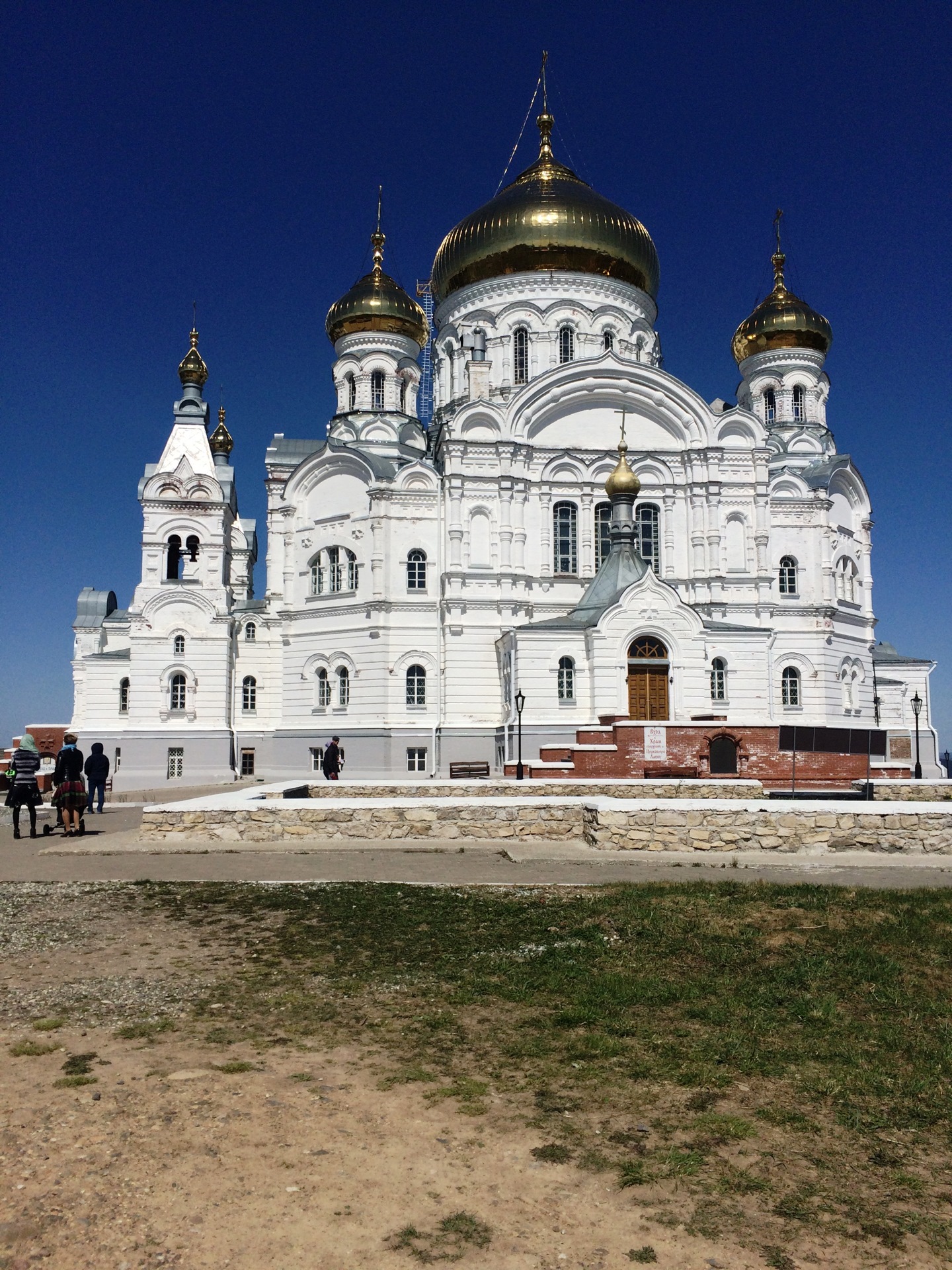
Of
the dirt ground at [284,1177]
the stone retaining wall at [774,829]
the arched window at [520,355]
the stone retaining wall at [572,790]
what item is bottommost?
the dirt ground at [284,1177]

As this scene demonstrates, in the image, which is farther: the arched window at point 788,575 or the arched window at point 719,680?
the arched window at point 788,575

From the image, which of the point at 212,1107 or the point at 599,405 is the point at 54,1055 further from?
the point at 599,405

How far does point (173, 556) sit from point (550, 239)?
17463mm

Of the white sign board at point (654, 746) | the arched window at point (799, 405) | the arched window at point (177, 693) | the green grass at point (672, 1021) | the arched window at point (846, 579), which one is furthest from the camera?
the arched window at point (799, 405)

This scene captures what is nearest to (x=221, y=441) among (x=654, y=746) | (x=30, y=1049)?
(x=654, y=746)

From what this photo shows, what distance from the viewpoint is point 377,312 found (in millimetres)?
35438

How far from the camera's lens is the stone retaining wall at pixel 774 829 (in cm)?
1178

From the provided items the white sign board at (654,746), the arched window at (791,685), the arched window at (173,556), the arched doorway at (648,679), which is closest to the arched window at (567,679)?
the arched doorway at (648,679)

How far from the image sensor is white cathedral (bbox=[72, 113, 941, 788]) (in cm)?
2886

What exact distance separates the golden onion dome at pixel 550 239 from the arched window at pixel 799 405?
22.9 ft

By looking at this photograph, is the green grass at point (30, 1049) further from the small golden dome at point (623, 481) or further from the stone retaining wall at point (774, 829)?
the small golden dome at point (623, 481)

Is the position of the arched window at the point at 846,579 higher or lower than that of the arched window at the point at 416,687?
higher

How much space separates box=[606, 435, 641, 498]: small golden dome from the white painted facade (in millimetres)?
1757

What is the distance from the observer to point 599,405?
3183 centimetres
